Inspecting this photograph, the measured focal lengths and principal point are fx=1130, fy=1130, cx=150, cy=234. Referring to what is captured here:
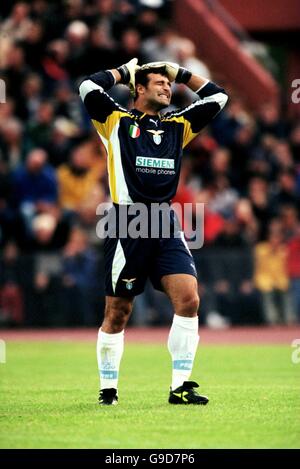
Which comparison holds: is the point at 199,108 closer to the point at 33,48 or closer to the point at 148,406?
the point at 148,406

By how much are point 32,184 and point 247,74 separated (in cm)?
710

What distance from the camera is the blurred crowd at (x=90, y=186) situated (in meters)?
18.0

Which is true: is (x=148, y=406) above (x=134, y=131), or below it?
below

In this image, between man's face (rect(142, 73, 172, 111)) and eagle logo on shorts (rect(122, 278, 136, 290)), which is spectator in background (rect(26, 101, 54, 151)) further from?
eagle logo on shorts (rect(122, 278, 136, 290))

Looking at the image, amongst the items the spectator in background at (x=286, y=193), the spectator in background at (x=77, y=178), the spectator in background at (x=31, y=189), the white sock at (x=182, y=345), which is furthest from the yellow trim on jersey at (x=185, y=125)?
the spectator in background at (x=286, y=193)

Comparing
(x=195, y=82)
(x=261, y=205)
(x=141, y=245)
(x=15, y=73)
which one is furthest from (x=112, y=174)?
(x=261, y=205)

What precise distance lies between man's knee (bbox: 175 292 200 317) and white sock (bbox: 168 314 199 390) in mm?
53

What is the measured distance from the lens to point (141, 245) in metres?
8.95

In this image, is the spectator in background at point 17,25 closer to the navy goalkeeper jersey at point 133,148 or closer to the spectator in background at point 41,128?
the spectator in background at point 41,128

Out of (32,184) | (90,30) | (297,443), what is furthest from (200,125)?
(90,30)

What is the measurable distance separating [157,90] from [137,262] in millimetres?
1401

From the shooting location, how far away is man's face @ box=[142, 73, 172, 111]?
9109mm

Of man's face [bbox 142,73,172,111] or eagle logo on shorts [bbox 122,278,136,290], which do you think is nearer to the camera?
eagle logo on shorts [bbox 122,278,136,290]

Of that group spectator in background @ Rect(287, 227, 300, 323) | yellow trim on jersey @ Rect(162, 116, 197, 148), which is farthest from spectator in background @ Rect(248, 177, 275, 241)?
yellow trim on jersey @ Rect(162, 116, 197, 148)
